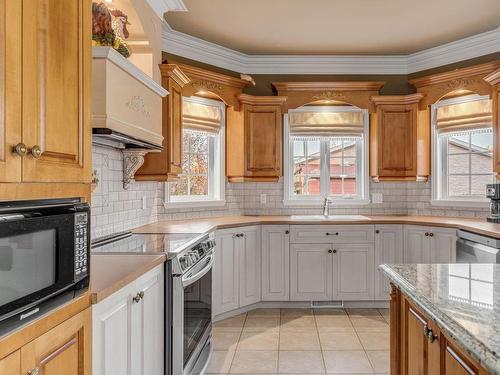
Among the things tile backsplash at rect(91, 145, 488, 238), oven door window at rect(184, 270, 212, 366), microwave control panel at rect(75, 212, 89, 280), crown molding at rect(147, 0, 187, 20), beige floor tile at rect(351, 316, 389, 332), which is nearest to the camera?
microwave control panel at rect(75, 212, 89, 280)

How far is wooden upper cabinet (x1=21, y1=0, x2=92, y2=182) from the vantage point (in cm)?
106

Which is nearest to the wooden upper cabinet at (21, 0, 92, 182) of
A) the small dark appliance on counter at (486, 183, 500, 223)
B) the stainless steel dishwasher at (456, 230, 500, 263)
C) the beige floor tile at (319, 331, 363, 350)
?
the beige floor tile at (319, 331, 363, 350)

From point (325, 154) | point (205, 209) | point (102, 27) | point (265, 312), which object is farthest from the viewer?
point (325, 154)

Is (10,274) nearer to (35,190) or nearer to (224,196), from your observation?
(35,190)

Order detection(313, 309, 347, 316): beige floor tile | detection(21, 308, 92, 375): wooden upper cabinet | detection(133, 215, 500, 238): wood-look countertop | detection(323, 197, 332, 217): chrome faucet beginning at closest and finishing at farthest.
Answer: detection(21, 308, 92, 375): wooden upper cabinet, detection(133, 215, 500, 238): wood-look countertop, detection(313, 309, 347, 316): beige floor tile, detection(323, 197, 332, 217): chrome faucet

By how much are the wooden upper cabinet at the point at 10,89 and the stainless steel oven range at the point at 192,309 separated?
126 centimetres

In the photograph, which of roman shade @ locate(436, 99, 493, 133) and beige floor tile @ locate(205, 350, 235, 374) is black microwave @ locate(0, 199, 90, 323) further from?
roman shade @ locate(436, 99, 493, 133)

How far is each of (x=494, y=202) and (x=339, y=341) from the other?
1.91 meters

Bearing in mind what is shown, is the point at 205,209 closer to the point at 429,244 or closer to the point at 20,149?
the point at 429,244

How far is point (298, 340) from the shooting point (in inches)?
133

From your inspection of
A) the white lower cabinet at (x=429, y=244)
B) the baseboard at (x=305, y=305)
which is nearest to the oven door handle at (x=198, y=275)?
the baseboard at (x=305, y=305)

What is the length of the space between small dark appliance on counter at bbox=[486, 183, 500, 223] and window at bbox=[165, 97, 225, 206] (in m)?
2.56

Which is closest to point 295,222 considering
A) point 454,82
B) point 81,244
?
point 454,82

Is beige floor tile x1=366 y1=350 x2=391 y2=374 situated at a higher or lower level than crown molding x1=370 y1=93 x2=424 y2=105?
lower
